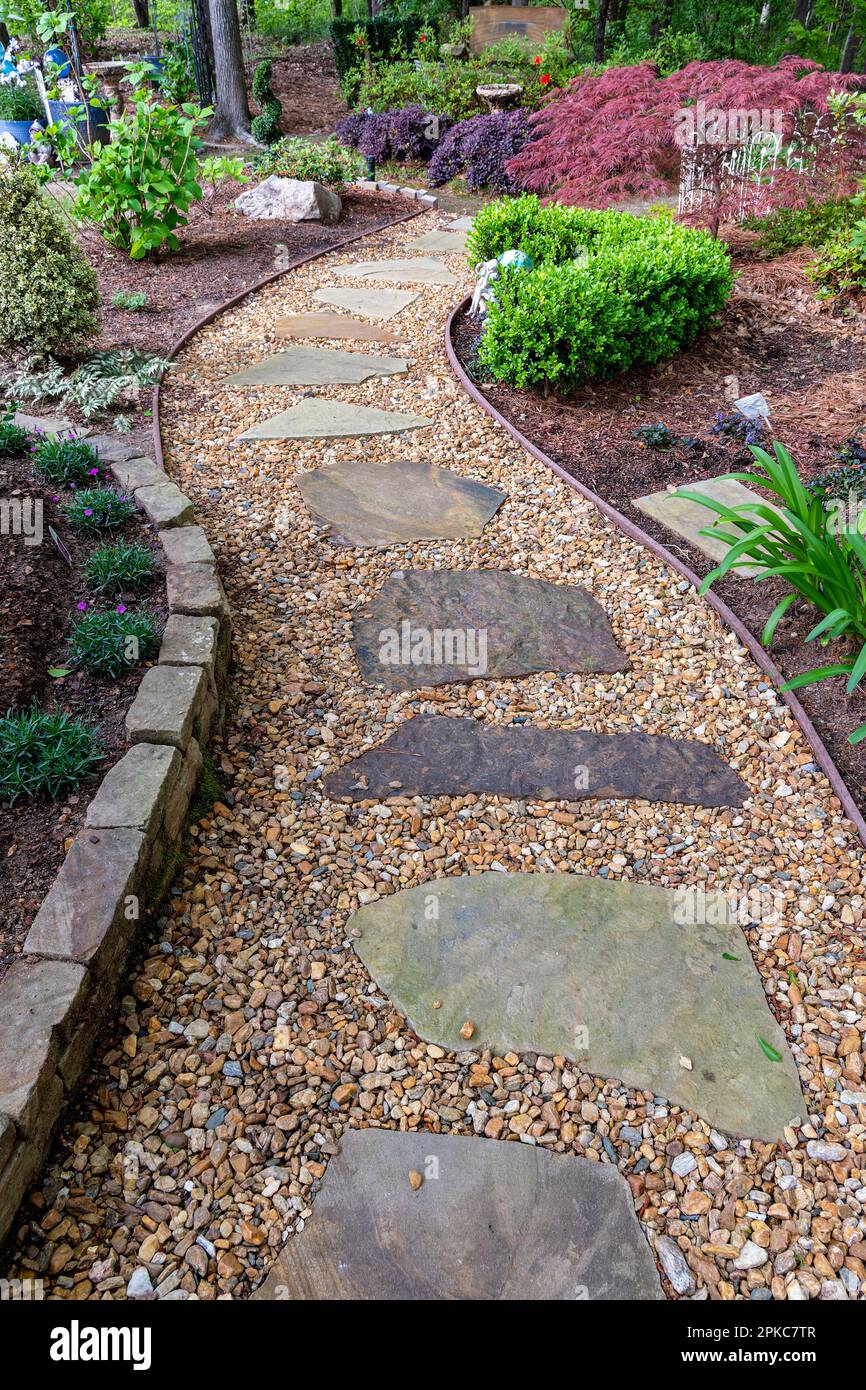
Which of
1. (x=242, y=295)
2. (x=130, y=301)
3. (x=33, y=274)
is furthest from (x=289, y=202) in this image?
(x=33, y=274)

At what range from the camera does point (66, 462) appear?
343 cm

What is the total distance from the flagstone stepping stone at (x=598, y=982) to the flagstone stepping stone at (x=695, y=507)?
1770 mm

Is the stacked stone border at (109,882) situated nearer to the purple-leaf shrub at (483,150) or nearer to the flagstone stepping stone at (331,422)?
the flagstone stepping stone at (331,422)

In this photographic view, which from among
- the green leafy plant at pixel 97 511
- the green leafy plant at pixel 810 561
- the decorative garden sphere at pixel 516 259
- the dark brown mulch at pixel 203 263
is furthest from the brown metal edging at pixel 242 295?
the green leafy plant at pixel 810 561

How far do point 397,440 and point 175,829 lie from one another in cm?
267

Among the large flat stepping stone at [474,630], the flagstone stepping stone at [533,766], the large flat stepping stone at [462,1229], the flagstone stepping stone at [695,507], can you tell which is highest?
the flagstone stepping stone at [695,507]

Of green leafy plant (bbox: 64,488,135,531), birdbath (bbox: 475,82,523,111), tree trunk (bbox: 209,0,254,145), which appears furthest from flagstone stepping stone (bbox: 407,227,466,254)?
green leafy plant (bbox: 64,488,135,531)

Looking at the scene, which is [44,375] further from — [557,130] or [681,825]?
[557,130]

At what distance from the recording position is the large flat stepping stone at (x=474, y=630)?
2.96m

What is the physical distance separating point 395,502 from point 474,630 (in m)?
0.98

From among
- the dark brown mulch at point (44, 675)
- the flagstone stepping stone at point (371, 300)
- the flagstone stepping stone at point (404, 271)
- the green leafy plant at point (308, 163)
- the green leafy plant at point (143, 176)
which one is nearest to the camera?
the dark brown mulch at point (44, 675)

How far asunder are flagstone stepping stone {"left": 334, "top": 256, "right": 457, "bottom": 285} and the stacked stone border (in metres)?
4.37

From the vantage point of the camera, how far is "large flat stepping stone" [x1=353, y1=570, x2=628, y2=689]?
2.96 meters

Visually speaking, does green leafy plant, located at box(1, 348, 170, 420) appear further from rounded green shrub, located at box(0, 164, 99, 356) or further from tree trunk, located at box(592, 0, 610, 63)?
tree trunk, located at box(592, 0, 610, 63)
